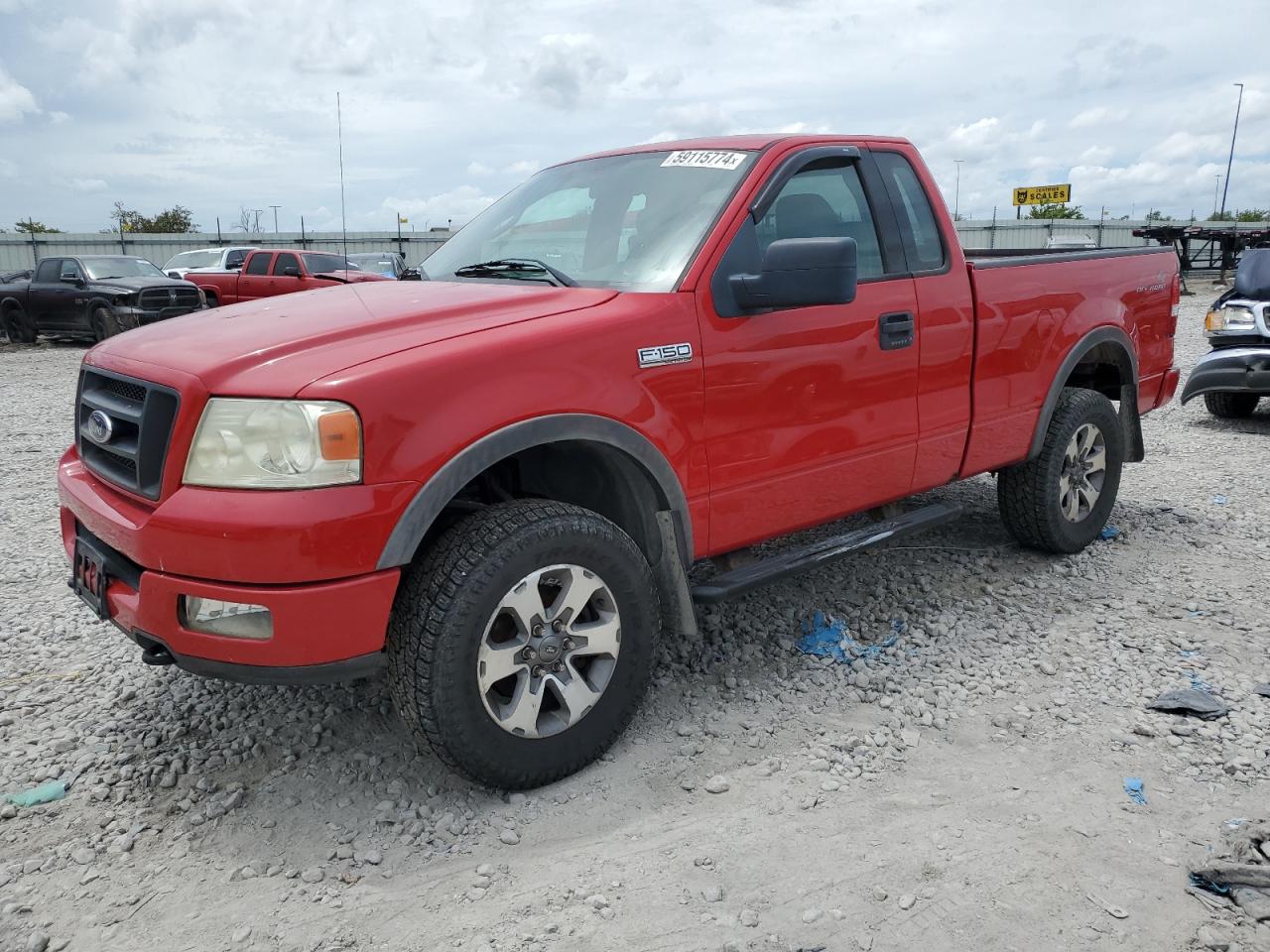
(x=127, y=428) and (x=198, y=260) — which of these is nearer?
(x=127, y=428)

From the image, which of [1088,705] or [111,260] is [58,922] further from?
[111,260]

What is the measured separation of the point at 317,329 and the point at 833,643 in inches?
92.7

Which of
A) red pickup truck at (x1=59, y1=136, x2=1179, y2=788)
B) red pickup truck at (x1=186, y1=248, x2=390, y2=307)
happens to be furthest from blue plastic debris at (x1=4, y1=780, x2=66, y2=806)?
red pickup truck at (x1=186, y1=248, x2=390, y2=307)

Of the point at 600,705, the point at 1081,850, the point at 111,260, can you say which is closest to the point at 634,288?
the point at 600,705

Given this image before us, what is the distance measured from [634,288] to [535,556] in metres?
0.98

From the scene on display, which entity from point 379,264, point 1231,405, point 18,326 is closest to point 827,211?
point 1231,405

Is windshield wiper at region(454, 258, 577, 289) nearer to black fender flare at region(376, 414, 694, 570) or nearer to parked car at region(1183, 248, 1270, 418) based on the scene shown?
black fender flare at region(376, 414, 694, 570)

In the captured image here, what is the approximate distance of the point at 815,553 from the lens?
12.2 feet

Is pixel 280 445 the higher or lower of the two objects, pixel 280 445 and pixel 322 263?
the lower

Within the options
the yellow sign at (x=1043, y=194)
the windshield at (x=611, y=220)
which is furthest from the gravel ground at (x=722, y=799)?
the yellow sign at (x=1043, y=194)

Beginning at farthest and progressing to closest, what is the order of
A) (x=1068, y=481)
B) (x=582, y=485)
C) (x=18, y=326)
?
(x=18, y=326), (x=1068, y=481), (x=582, y=485)

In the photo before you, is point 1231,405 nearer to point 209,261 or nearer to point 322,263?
point 322,263

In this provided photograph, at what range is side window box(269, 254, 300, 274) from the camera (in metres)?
18.7

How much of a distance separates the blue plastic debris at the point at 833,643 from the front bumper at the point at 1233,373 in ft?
18.0
